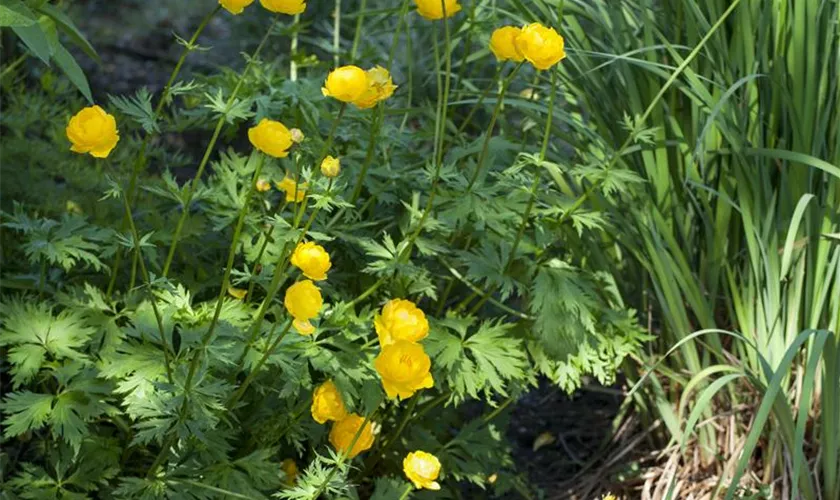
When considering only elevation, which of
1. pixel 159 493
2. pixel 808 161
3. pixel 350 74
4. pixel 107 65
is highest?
pixel 350 74

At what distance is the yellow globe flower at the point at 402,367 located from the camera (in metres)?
1.38

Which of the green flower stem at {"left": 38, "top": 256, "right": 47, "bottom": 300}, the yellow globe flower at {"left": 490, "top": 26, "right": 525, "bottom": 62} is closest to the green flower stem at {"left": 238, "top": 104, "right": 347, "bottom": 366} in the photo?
the yellow globe flower at {"left": 490, "top": 26, "right": 525, "bottom": 62}

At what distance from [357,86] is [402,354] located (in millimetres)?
341

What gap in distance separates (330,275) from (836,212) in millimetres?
831

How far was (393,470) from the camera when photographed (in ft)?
6.68

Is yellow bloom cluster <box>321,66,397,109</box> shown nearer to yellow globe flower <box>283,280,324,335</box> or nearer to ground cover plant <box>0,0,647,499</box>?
ground cover plant <box>0,0,647,499</box>

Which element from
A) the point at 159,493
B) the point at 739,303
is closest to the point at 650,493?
the point at 739,303

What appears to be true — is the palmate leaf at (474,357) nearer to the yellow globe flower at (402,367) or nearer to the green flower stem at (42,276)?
the yellow globe flower at (402,367)

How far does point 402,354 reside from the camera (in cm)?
138

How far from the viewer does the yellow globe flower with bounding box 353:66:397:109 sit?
150cm

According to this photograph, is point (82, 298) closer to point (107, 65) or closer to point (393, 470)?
point (393, 470)

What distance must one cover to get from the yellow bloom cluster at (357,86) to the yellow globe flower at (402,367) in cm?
32

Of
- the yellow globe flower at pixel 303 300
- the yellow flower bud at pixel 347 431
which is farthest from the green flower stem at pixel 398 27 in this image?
the yellow flower bud at pixel 347 431

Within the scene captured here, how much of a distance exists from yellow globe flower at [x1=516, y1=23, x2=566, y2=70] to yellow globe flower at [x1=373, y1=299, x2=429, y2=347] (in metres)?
0.37
